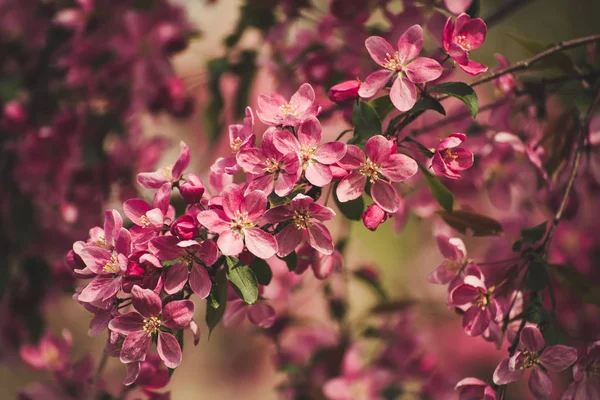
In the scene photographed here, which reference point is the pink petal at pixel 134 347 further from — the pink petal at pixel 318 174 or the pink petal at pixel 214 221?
the pink petal at pixel 318 174

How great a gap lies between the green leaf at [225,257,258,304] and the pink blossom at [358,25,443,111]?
0.23m

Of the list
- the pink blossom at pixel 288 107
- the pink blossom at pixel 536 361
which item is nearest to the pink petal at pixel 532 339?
the pink blossom at pixel 536 361

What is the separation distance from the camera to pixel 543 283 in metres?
0.69

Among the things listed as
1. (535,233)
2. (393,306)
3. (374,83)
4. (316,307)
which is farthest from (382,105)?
(316,307)

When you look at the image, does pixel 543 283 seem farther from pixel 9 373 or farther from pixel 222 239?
pixel 9 373

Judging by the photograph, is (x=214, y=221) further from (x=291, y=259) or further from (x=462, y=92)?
(x=462, y=92)

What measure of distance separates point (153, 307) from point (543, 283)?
44 centimetres

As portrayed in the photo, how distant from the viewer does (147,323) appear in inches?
24.2

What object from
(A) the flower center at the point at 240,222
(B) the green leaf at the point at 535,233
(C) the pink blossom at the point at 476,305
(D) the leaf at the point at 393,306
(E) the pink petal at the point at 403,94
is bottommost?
(D) the leaf at the point at 393,306

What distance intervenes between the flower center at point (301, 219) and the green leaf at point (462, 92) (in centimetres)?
21

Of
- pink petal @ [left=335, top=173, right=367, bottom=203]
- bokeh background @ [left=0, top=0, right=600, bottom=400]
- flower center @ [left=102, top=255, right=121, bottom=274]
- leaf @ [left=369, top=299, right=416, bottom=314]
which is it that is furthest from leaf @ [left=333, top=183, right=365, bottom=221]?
bokeh background @ [left=0, top=0, right=600, bottom=400]

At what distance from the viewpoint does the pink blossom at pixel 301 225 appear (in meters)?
0.62

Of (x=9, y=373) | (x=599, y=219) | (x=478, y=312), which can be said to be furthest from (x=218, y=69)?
(x=9, y=373)

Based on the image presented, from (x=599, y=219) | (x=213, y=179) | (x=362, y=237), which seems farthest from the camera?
(x=362, y=237)
